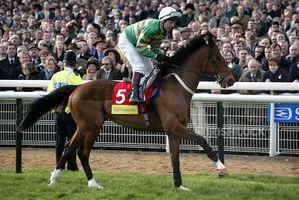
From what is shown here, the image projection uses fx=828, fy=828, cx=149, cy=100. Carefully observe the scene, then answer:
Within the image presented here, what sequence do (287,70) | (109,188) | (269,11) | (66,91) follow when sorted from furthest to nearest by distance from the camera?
(269,11) → (287,70) → (66,91) → (109,188)

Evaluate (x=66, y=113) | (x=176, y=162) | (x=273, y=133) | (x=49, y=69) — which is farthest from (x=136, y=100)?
(x=49, y=69)

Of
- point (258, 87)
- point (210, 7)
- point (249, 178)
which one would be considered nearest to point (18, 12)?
point (210, 7)

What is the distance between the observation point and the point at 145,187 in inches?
354

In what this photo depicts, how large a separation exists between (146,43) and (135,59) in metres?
0.34

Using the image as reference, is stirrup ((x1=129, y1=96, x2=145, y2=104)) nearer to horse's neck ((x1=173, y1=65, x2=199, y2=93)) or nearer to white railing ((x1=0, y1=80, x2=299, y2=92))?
horse's neck ((x1=173, y1=65, x2=199, y2=93))

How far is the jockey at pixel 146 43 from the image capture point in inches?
361

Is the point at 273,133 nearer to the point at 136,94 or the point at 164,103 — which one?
the point at 164,103

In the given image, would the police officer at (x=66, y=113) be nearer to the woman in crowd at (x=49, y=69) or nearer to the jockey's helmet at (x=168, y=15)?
the jockey's helmet at (x=168, y=15)

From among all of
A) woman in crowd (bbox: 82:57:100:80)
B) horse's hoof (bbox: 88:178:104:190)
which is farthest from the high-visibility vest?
woman in crowd (bbox: 82:57:100:80)

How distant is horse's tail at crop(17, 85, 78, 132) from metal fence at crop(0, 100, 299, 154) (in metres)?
2.47

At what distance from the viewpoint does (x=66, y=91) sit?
32.2 ft

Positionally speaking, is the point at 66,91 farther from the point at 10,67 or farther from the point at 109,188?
the point at 10,67

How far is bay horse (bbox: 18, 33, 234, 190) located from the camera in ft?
30.3

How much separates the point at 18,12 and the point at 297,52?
32.2 ft
